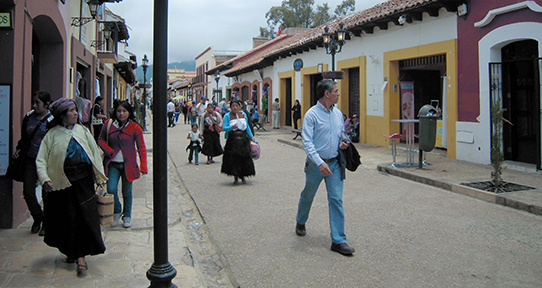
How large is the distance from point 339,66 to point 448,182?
9423 millimetres

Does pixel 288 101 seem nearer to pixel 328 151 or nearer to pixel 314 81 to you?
pixel 314 81

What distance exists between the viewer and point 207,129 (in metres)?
10.5

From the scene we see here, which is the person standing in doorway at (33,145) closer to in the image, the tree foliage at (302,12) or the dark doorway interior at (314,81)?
the dark doorway interior at (314,81)

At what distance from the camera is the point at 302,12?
47625 mm

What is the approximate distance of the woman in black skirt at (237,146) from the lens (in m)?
7.91

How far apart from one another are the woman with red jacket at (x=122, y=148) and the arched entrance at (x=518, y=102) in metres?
8.01

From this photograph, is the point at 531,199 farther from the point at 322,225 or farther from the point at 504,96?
the point at 504,96

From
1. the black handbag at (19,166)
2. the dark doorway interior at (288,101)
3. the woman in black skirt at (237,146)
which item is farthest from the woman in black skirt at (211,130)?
the dark doorway interior at (288,101)

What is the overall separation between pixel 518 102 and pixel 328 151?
25.4ft

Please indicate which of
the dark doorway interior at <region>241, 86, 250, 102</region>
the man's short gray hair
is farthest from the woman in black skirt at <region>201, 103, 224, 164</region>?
the dark doorway interior at <region>241, 86, 250, 102</region>

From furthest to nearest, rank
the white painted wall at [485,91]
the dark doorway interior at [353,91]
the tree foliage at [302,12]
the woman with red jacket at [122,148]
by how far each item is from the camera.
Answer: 1. the tree foliage at [302,12]
2. the dark doorway interior at [353,91]
3. the white painted wall at [485,91]
4. the woman with red jacket at [122,148]

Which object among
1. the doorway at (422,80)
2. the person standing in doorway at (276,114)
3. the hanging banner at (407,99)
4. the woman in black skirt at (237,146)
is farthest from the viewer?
the person standing in doorway at (276,114)

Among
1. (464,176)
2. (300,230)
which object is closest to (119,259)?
(300,230)

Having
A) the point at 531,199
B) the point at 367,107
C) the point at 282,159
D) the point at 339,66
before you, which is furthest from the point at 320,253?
the point at 339,66
